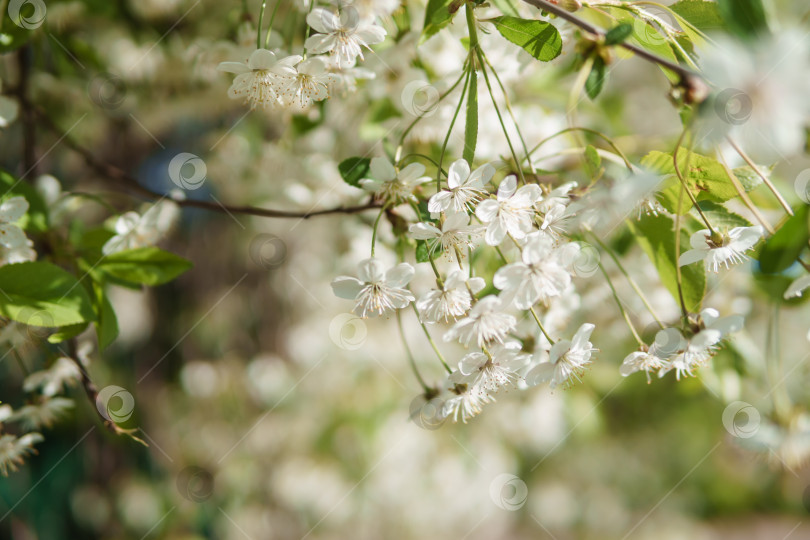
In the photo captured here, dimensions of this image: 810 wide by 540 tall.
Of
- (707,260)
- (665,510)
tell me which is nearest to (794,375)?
(707,260)

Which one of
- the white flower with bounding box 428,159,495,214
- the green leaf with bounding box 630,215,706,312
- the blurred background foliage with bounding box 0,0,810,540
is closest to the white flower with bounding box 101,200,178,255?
the blurred background foliage with bounding box 0,0,810,540

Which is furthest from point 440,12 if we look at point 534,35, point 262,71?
point 262,71

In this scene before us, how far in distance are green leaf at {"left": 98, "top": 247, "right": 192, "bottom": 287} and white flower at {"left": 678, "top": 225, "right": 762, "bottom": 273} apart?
0.63 m

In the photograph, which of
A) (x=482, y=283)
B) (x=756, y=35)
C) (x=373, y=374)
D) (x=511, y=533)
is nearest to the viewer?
(x=756, y=35)

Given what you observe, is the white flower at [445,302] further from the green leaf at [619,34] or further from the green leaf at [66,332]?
the green leaf at [66,332]

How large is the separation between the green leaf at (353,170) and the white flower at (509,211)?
0.19 metres

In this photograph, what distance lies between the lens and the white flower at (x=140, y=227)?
78 cm

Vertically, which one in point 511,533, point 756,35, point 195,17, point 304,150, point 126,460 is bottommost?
point 511,533

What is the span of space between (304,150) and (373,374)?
103 cm

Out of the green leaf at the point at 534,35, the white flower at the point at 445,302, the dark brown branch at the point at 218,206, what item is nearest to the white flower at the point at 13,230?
the dark brown branch at the point at 218,206

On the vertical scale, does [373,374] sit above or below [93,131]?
below

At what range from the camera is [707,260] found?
622 millimetres

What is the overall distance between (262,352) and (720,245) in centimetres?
199

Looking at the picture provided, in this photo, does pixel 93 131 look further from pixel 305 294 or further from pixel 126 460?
pixel 126 460
